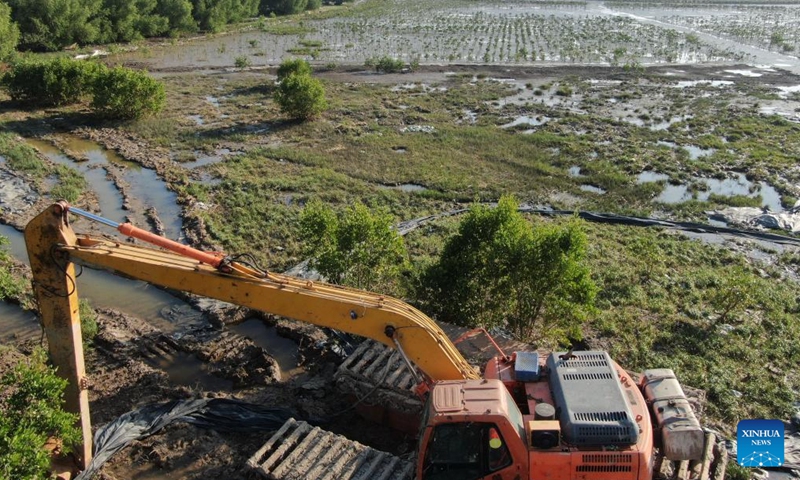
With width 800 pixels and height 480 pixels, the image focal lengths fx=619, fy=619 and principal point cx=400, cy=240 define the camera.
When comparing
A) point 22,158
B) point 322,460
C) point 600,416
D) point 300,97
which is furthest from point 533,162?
point 22,158

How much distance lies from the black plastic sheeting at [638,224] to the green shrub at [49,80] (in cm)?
1968

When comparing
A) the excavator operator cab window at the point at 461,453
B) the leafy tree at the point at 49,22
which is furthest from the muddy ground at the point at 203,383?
the leafy tree at the point at 49,22

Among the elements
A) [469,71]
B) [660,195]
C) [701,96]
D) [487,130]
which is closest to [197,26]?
[469,71]

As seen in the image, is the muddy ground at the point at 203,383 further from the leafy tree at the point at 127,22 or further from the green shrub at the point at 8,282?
the leafy tree at the point at 127,22

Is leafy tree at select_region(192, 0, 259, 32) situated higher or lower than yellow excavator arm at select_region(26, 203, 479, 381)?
higher

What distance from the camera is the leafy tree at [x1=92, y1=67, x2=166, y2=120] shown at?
28141 millimetres

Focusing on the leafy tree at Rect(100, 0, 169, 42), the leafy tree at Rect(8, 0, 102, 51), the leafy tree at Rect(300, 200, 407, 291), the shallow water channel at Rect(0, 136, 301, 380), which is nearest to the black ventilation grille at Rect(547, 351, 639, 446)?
the leafy tree at Rect(300, 200, 407, 291)

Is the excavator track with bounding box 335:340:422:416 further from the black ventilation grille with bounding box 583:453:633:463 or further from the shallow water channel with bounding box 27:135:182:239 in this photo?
the shallow water channel with bounding box 27:135:182:239

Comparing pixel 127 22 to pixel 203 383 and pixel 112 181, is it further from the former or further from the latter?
pixel 203 383

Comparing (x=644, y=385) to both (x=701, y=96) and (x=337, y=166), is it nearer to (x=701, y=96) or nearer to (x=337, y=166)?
(x=337, y=166)

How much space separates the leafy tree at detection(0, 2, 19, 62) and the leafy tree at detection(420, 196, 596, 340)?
38.3 meters

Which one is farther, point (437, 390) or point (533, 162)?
point (533, 162)

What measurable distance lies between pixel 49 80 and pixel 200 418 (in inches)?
1028

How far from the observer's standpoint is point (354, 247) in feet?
44.2
